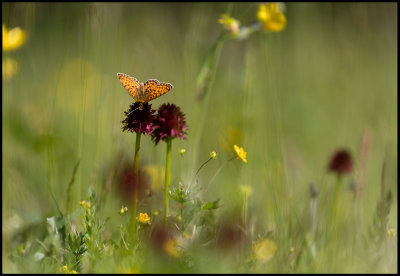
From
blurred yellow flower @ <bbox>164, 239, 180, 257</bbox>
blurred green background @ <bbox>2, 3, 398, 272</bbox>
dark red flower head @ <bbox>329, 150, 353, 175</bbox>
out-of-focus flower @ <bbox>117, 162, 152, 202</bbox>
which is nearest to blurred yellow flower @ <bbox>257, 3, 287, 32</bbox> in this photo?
blurred green background @ <bbox>2, 3, 398, 272</bbox>

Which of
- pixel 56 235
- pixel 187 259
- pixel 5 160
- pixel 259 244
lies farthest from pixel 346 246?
pixel 5 160

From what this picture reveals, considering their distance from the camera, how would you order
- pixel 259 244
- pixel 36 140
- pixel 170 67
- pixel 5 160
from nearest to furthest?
1. pixel 259 244
2. pixel 5 160
3. pixel 36 140
4. pixel 170 67

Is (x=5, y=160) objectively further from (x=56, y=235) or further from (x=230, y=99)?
(x=230, y=99)

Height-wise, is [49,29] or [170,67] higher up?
[49,29]

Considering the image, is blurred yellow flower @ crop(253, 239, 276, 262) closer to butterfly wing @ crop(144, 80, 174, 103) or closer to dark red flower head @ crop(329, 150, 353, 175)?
butterfly wing @ crop(144, 80, 174, 103)

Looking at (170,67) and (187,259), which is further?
(170,67)

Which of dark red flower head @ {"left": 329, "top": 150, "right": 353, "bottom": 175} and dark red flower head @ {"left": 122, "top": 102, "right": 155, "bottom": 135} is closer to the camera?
dark red flower head @ {"left": 122, "top": 102, "right": 155, "bottom": 135}

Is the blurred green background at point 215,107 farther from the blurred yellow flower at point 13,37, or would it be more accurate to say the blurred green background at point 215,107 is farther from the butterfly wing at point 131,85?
the butterfly wing at point 131,85
